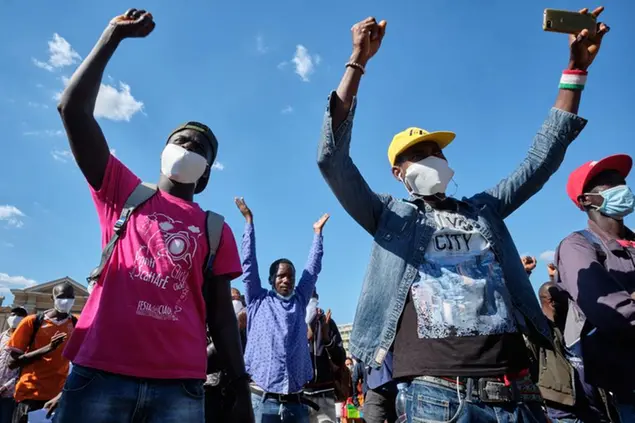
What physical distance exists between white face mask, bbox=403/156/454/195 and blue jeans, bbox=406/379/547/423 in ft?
3.53

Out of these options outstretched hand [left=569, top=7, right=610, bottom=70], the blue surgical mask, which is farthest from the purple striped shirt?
outstretched hand [left=569, top=7, right=610, bottom=70]

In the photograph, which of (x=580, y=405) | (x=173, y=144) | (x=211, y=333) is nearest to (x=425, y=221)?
(x=211, y=333)

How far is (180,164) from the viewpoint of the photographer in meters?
2.77

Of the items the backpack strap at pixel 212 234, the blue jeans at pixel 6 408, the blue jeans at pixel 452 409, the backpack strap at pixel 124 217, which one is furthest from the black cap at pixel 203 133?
the blue jeans at pixel 6 408

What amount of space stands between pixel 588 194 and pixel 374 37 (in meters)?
2.04

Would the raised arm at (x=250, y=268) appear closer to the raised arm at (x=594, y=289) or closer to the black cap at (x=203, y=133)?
the black cap at (x=203, y=133)

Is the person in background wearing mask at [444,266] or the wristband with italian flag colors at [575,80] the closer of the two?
the person in background wearing mask at [444,266]

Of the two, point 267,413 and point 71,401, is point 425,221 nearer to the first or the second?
point 71,401

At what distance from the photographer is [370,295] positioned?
2.48 m

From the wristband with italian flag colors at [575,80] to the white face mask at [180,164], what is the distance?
91.6 inches

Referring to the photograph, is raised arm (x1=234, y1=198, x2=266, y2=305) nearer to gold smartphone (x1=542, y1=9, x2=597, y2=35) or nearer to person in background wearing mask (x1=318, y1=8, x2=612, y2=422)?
person in background wearing mask (x1=318, y1=8, x2=612, y2=422)

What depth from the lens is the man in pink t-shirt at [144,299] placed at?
2131 mm

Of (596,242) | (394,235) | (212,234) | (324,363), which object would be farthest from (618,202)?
(324,363)

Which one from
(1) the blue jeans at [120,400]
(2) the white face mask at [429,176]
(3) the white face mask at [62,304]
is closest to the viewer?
(1) the blue jeans at [120,400]
